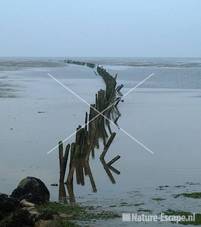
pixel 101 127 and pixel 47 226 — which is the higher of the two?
pixel 101 127

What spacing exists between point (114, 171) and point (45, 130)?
5885 millimetres

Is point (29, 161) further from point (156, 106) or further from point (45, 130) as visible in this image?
point (156, 106)

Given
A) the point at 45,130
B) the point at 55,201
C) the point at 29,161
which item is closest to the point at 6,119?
the point at 45,130

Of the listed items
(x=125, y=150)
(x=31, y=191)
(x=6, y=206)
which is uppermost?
(x=125, y=150)

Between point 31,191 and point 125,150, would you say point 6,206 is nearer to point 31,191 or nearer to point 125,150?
point 31,191

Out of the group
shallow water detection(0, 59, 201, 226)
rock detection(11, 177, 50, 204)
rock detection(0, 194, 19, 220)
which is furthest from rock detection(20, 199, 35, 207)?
shallow water detection(0, 59, 201, 226)

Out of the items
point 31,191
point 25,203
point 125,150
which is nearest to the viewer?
point 25,203

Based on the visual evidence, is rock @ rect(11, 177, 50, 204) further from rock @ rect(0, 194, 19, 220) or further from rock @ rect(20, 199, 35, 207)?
rock @ rect(0, 194, 19, 220)

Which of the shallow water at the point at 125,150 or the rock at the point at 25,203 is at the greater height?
the shallow water at the point at 125,150

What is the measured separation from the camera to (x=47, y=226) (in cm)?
786

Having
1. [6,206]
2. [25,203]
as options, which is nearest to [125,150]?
[25,203]

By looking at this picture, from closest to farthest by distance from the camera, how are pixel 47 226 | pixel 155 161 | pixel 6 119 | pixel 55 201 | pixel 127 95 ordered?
1. pixel 47 226
2. pixel 55 201
3. pixel 155 161
4. pixel 6 119
5. pixel 127 95

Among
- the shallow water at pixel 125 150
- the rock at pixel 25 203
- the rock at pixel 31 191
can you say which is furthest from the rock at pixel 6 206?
the shallow water at pixel 125 150

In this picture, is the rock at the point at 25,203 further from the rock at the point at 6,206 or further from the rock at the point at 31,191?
the rock at the point at 31,191
